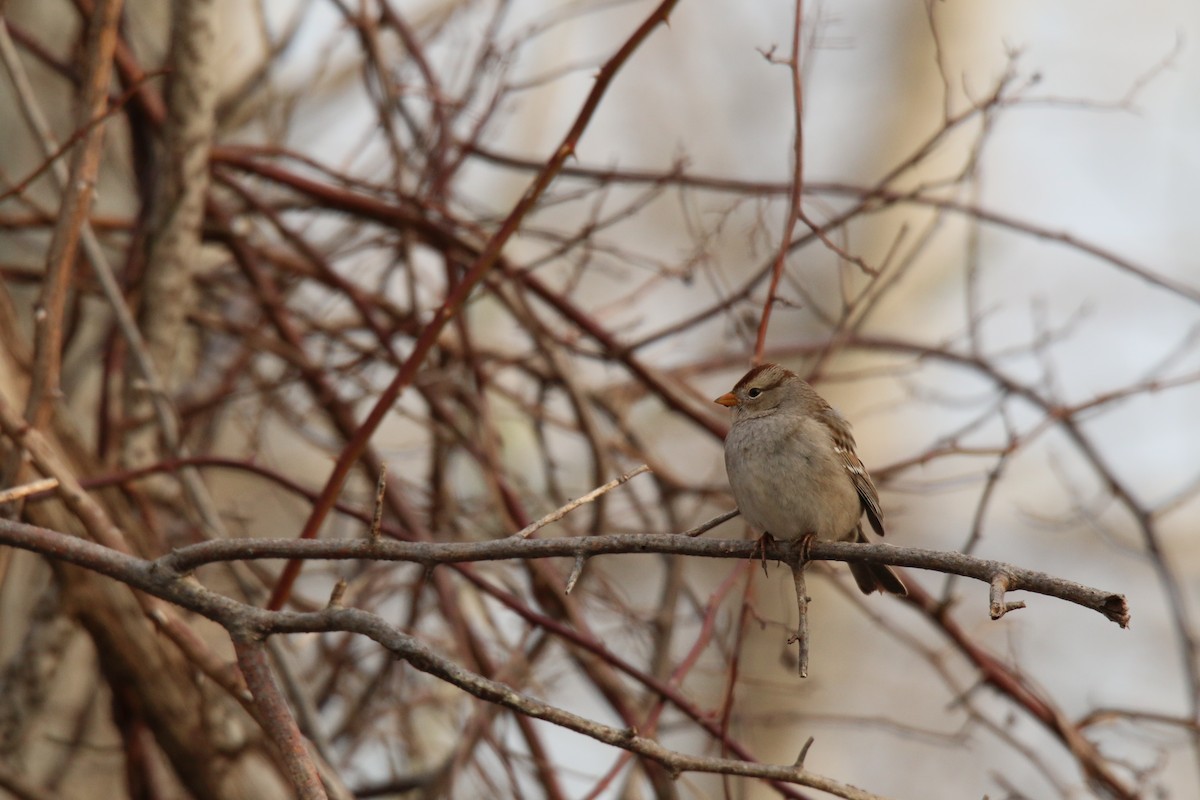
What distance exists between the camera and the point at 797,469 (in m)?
3.21

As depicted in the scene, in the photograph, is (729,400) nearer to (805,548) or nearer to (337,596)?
(805,548)

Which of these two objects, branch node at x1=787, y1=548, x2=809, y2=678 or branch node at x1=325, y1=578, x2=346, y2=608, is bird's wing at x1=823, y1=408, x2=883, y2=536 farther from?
branch node at x1=325, y1=578, x2=346, y2=608

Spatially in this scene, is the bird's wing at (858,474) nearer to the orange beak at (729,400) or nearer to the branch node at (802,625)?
the orange beak at (729,400)

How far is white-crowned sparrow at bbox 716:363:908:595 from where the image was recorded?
10.3 ft

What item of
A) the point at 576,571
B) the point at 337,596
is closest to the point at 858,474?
the point at 576,571

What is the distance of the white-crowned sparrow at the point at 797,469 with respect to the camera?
10.3ft

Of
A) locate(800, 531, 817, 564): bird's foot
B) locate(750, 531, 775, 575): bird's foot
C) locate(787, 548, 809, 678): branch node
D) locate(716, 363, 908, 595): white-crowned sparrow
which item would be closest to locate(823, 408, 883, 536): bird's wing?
locate(716, 363, 908, 595): white-crowned sparrow

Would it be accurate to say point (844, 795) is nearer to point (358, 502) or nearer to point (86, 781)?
point (358, 502)

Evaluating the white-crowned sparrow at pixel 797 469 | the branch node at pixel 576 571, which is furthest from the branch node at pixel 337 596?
the white-crowned sparrow at pixel 797 469

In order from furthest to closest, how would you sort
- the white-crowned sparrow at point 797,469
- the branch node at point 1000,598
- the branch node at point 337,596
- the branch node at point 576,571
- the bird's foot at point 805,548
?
the white-crowned sparrow at point 797,469 → the bird's foot at point 805,548 → the branch node at point 337,596 → the branch node at point 576,571 → the branch node at point 1000,598

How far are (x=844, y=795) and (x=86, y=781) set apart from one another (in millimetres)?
3774

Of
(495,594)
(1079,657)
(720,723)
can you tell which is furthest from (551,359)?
(1079,657)

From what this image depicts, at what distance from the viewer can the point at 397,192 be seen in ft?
12.6

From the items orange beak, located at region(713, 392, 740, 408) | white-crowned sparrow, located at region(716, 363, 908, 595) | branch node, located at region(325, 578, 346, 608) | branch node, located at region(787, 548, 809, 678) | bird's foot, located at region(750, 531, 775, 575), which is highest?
orange beak, located at region(713, 392, 740, 408)
